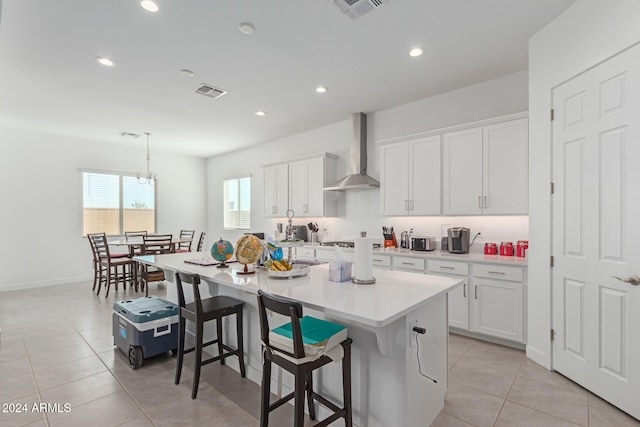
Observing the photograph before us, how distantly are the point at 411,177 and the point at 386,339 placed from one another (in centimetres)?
289

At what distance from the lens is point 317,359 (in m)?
1.63

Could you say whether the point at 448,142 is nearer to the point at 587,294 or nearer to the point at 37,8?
the point at 587,294

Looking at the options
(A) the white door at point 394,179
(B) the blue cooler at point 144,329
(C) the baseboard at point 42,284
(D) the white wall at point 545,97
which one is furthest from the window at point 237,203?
(D) the white wall at point 545,97

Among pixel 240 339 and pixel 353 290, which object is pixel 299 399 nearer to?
pixel 353 290

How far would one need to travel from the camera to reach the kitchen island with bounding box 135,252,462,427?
1598 millimetres

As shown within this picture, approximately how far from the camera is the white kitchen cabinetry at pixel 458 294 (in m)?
3.40

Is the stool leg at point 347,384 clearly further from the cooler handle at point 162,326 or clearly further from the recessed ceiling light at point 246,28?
the recessed ceiling light at point 246,28

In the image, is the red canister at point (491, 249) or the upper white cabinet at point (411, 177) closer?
the red canister at point (491, 249)

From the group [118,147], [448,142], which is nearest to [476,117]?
[448,142]

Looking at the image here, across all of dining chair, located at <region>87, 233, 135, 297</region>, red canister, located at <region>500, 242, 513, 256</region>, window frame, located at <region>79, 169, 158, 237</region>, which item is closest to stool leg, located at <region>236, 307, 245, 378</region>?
red canister, located at <region>500, 242, 513, 256</region>

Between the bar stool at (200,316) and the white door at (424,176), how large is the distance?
2.60 metres

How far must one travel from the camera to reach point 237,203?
24.8 ft

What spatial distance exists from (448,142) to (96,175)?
6.88 meters

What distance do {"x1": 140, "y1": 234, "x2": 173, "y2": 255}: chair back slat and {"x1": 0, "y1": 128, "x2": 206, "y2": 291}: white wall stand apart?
Result: 1.93m
